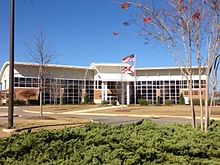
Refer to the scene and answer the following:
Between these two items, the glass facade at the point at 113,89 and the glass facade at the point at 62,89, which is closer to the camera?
the glass facade at the point at 62,89

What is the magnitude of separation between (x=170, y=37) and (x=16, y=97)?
59035mm

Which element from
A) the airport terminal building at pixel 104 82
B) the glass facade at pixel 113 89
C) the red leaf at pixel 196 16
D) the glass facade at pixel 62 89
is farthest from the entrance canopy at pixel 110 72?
the red leaf at pixel 196 16

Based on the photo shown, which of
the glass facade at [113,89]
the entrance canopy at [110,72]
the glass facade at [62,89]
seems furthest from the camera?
the entrance canopy at [110,72]

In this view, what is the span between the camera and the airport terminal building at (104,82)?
69.0 meters

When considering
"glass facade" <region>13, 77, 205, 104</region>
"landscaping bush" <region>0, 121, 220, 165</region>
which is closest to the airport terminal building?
"glass facade" <region>13, 77, 205, 104</region>

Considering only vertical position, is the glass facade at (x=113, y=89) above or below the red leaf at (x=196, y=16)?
below

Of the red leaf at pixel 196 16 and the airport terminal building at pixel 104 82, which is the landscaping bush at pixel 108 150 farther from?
the airport terminal building at pixel 104 82

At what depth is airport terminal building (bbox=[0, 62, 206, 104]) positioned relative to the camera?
69.0m

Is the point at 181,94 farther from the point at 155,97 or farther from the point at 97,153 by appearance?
the point at 97,153

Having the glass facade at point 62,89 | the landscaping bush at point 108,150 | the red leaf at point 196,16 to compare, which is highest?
the red leaf at point 196,16

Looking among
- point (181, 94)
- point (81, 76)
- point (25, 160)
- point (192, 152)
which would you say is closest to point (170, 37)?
point (192, 152)

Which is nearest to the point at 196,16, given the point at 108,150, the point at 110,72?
the point at 108,150

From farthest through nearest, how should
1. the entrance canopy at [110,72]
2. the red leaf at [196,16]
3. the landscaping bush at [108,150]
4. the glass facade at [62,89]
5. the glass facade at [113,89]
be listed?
the entrance canopy at [110,72] → the glass facade at [113,89] → the glass facade at [62,89] → the red leaf at [196,16] → the landscaping bush at [108,150]

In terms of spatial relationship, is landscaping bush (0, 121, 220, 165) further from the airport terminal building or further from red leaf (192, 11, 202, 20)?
the airport terminal building
